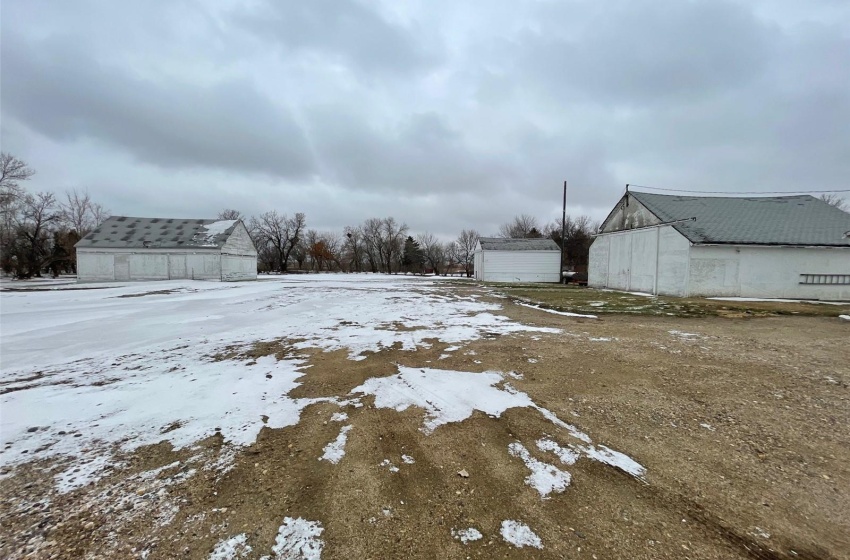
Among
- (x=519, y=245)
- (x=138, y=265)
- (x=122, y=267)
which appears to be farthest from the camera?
(x=519, y=245)

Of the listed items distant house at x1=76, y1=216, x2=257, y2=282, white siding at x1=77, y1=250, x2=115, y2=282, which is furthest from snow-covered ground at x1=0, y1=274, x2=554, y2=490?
white siding at x1=77, y1=250, x2=115, y2=282

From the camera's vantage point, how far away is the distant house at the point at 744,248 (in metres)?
16.5

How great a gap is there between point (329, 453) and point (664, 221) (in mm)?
21265

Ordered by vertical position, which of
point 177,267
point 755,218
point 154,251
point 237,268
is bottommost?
point 237,268

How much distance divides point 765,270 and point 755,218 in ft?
12.3

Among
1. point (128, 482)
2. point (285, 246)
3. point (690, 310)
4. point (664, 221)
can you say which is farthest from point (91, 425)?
point (285, 246)

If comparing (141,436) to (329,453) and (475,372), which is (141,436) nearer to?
(329,453)

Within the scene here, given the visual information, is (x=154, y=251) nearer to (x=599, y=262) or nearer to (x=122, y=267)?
(x=122, y=267)

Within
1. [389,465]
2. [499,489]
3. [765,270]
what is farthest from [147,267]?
[765,270]

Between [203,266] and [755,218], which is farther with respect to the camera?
[203,266]

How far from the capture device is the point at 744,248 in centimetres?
1675

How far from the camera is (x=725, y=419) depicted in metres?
3.63

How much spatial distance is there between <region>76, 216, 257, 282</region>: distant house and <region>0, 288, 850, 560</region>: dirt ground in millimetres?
29311

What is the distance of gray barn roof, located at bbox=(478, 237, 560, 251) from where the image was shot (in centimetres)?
3359
